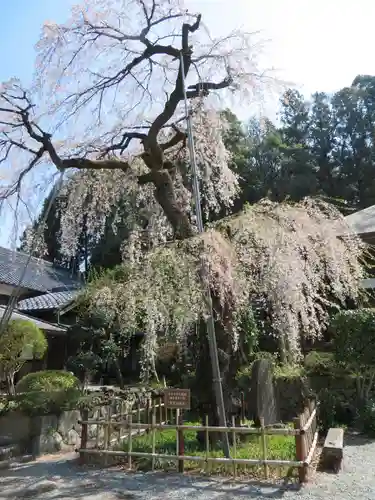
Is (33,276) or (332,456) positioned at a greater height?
(33,276)

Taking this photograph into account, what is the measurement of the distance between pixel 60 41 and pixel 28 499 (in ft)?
20.2

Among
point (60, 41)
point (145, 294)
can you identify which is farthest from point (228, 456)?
point (60, 41)

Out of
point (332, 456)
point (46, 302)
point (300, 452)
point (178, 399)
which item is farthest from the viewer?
point (46, 302)

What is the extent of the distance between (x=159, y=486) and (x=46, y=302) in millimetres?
13915

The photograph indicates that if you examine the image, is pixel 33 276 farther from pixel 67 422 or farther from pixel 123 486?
pixel 123 486

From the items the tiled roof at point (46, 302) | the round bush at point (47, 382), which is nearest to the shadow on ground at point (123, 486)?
the round bush at point (47, 382)

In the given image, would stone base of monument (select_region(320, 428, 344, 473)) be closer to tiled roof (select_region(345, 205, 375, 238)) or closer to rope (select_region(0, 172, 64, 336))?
rope (select_region(0, 172, 64, 336))

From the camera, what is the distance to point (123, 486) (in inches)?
192

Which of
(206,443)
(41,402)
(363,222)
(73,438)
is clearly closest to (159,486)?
(206,443)

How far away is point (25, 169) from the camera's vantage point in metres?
7.72

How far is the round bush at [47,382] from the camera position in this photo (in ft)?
25.3

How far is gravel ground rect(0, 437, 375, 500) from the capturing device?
444 centimetres

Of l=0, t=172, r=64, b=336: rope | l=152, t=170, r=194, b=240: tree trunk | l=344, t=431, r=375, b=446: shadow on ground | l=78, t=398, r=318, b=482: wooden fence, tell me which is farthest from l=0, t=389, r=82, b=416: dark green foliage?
l=344, t=431, r=375, b=446: shadow on ground

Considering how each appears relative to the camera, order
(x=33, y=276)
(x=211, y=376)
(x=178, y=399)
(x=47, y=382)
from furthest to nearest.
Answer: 1. (x=33, y=276)
2. (x=47, y=382)
3. (x=211, y=376)
4. (x=178, y=399)
